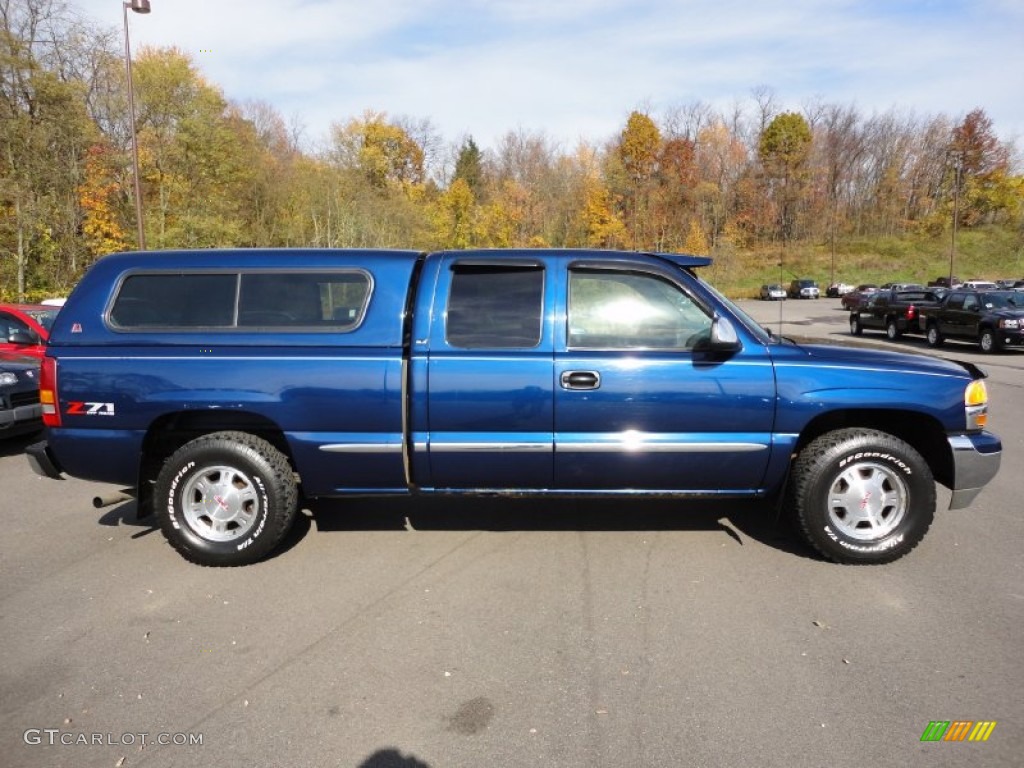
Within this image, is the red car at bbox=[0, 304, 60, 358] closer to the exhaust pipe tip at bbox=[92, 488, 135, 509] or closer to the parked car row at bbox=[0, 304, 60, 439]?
the parked car row at bbox=[0, 304, 60, 439]

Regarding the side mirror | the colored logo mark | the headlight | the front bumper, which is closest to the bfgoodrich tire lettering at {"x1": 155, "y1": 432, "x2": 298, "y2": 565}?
the side mirror

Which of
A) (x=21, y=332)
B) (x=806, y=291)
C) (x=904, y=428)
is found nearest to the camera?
(x=904, y=428)

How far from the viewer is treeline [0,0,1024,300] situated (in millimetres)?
24219

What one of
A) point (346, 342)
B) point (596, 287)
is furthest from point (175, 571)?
point (596, 287)

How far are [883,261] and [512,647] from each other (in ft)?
248

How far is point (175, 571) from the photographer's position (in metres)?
4.12

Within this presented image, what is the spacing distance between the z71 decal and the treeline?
23.6m

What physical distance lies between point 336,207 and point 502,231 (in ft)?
61.2

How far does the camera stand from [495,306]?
4.04m

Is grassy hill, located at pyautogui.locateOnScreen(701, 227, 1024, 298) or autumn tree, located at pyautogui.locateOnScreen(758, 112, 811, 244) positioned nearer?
grassy hill, located at pyautogui.locateOnScreen(701, 227, 1024, 298)

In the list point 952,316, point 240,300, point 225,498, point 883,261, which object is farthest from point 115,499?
point 883,261

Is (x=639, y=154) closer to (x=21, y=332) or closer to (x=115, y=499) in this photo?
(x=21, y=332)

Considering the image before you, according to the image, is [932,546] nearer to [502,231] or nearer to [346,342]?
[346,342]

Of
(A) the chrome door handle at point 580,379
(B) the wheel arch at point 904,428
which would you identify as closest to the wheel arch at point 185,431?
(A) the chrome door handle at point 580,379
